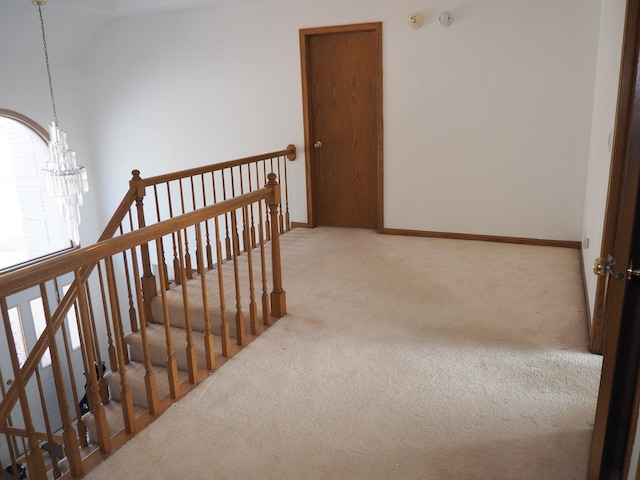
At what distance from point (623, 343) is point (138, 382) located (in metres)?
2.79

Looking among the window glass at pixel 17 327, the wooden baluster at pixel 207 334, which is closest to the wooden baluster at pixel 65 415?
the wooden baluster at pixel 207 334

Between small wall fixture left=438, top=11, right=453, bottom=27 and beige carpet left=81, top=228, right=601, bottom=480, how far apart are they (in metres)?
2.21

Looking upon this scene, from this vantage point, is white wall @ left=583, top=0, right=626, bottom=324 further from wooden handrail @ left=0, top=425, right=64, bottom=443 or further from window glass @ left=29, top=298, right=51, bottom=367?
window glass @ left=29, top=298, right=51, bottom=367

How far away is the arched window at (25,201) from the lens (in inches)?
250

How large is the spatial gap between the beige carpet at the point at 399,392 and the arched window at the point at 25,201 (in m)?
4.47

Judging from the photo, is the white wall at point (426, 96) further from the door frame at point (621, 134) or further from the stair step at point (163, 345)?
the stair step at point (163, 345)

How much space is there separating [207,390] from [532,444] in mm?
1492

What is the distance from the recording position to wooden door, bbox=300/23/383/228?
493cm

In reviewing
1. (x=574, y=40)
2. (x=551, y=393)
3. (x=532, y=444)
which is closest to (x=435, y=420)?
(x=532, y=444)

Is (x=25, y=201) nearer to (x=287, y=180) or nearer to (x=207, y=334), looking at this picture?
(x=287, y=180)

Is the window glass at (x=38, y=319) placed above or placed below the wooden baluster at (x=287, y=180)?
below

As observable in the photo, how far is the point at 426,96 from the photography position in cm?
470

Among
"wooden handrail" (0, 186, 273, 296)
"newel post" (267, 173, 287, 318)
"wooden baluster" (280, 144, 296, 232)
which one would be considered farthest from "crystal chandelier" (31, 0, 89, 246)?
"wooden handrail" (0, 186, 273, 296)

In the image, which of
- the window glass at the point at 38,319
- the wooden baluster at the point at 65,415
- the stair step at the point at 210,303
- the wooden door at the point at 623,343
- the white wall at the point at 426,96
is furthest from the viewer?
the window glass at the point at 38,319
